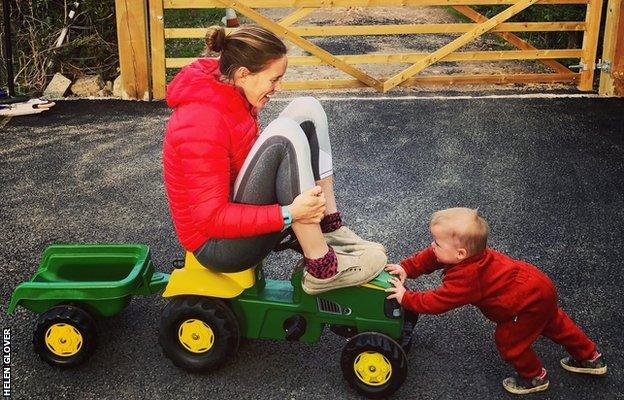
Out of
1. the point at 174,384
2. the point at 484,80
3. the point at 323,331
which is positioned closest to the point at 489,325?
the point at 323,331

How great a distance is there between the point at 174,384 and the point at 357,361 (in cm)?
70

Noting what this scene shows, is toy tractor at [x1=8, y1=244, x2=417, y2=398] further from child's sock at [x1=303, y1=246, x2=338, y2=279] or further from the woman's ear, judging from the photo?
the woman's ear

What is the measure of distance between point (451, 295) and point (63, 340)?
147 centimetres

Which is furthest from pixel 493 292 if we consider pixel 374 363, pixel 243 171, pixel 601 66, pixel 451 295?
pixel 601 66

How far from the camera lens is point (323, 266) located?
2.82 meters

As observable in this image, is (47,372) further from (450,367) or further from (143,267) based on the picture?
(450,367)

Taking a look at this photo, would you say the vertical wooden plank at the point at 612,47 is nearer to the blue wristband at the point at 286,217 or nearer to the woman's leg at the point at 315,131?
the woman's leg at the point at 315,131

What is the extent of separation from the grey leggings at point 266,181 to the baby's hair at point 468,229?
1.71 feet

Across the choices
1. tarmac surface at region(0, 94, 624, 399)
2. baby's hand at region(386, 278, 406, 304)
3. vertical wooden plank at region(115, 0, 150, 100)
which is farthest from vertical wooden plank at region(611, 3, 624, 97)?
baby's hand at region(386, 278, 406, 304)

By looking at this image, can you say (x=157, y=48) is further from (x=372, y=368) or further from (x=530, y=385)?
(x=530, y=385)

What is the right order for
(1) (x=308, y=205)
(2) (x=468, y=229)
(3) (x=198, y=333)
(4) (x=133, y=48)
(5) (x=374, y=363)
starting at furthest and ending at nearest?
(4) (x=133, y=48) < (3) (x=198, y=333) < (5) (x=374, y=363) < (2) (x=468, y=229) < (1) (x=308, y=205)

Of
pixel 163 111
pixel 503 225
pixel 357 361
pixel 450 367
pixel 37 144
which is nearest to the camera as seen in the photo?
pixel 357 361

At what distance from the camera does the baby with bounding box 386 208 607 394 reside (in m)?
2.79

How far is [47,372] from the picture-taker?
10.0 ft
